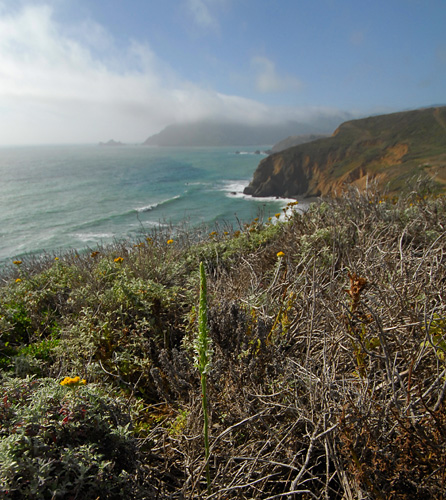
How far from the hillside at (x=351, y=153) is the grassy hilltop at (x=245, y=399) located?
138 feet

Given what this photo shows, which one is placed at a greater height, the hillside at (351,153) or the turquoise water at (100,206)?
the hillside at (351,153)

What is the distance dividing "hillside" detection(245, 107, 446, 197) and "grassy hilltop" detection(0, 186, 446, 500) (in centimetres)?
4218

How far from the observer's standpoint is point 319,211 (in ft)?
18.6

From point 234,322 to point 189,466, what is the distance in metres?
1.02

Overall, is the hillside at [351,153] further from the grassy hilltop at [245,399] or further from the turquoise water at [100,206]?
the grassy hilltop at [245,399]

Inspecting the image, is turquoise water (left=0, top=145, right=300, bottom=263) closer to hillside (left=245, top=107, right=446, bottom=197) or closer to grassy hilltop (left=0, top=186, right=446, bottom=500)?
hillside (left=245, top=107, right=446, bottom=197)


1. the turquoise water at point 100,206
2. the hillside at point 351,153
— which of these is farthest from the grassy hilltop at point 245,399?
the hillside at point 351,153

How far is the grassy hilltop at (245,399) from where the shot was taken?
149 cm

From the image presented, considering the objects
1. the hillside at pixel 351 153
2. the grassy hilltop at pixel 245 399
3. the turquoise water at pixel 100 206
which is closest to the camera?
the grassy hilltop at pixel 245 399

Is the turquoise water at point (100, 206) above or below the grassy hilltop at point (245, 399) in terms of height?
below

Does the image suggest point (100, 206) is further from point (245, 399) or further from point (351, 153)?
point (245, 399)

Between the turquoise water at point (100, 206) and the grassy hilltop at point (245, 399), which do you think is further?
the turquoise water at point (100, 206)

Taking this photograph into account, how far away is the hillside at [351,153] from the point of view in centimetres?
4222

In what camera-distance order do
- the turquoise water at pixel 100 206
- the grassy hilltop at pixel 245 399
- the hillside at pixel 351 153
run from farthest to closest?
1. the hillside at pixel 351 153
2. the turquoise water at pixel 100 206
3. the grassy hilltop at pixel 245 399
